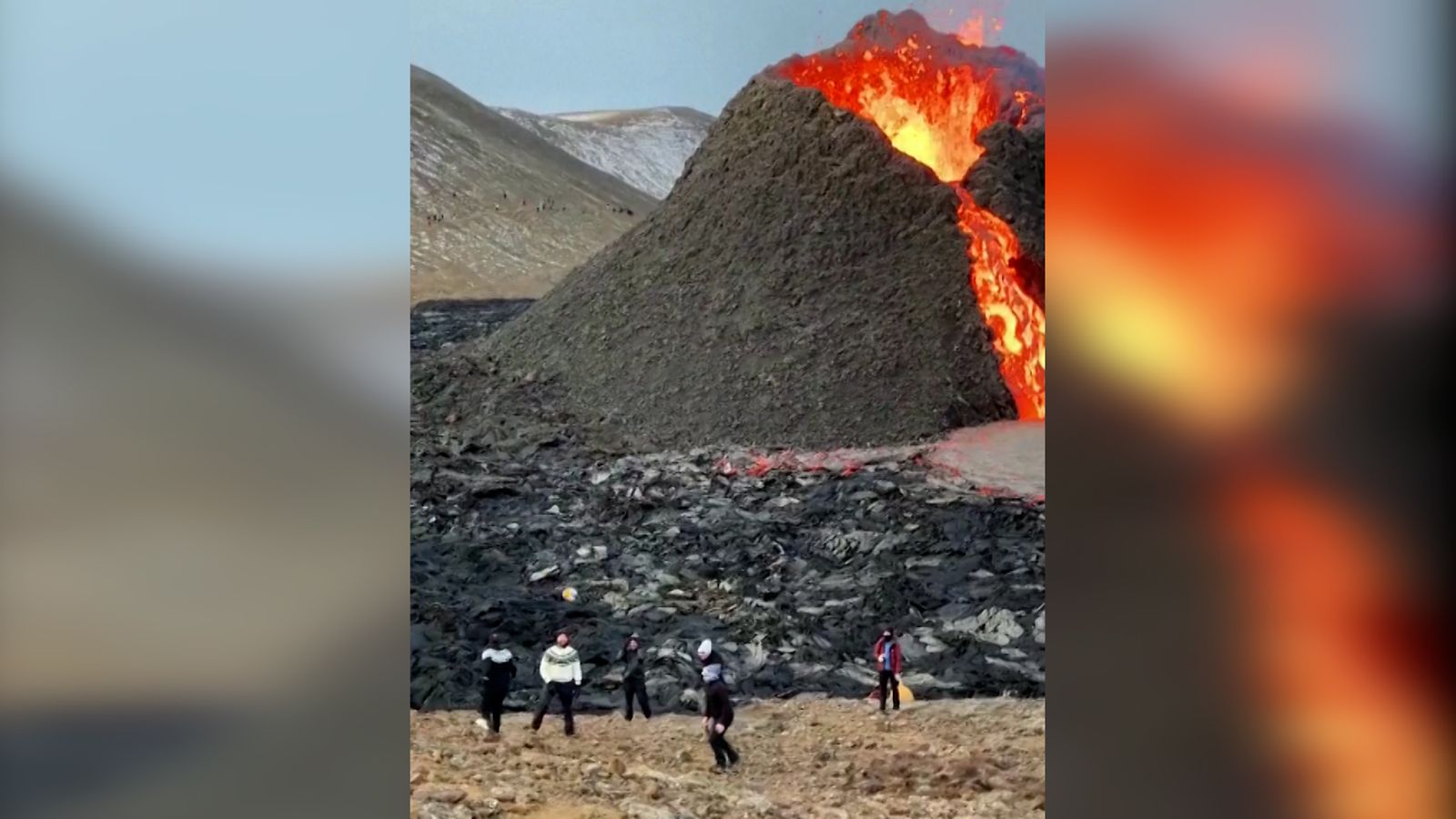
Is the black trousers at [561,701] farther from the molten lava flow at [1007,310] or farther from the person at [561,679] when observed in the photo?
the molten lava flow at [1007,310]

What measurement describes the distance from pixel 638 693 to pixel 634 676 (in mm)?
45

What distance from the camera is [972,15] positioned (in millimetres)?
3006

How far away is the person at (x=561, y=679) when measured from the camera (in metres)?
2.94

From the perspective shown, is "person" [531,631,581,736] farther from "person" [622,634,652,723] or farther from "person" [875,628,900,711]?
"person" [875,628,900,711]

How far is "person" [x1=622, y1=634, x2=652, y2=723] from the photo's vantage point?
2936 millimetres

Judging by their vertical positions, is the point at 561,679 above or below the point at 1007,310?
below

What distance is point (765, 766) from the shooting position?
2904 mm

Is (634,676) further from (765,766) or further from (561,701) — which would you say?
(765,766)
